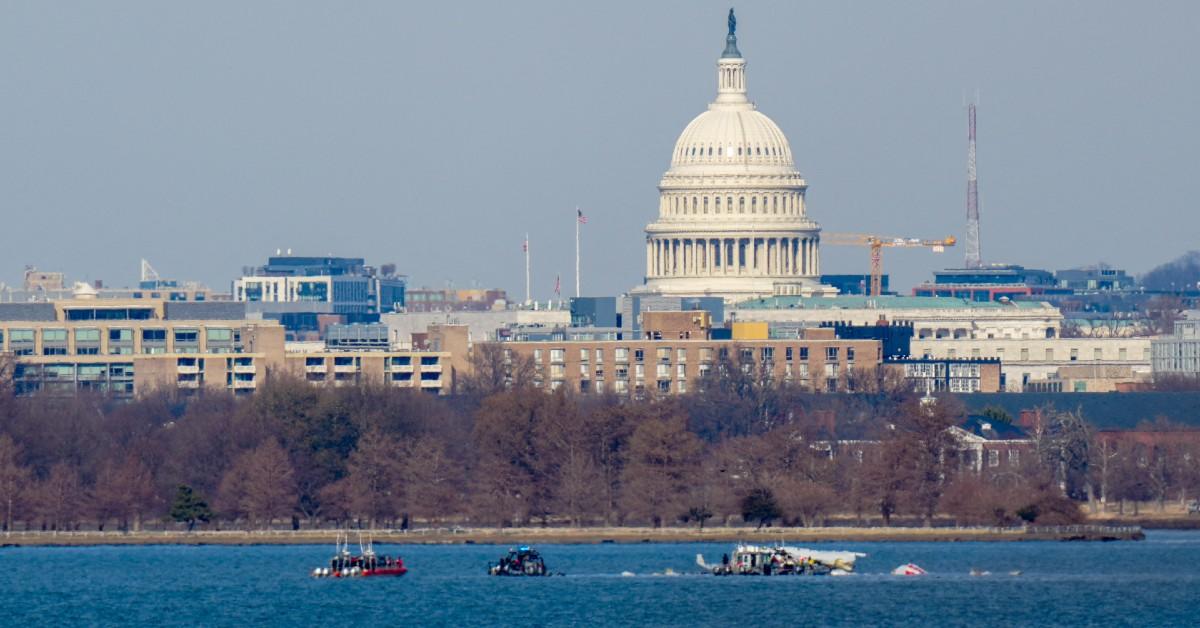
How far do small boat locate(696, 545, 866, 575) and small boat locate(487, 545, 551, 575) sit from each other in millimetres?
4705

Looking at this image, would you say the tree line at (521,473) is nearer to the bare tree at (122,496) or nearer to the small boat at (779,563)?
the bare tree at (122,496)

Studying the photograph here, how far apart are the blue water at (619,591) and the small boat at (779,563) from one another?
0.80 metres

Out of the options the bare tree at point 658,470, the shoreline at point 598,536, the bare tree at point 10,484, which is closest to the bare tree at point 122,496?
the shoreline at point 598,536

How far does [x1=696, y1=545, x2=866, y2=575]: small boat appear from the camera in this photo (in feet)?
449

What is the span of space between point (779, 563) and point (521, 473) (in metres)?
21.3

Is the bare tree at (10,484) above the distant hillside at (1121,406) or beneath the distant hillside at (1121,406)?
beneath

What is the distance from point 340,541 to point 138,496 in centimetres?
869

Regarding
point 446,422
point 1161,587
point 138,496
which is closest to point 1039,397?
point 446,422

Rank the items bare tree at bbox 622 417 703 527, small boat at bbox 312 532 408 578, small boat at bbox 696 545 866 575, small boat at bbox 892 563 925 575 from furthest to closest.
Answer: bare tree at bbox 622 417 703 527
small boat at bbox 312 532 408 578
small boat at bbox 696 545 866 575
small boat at bbox 892 563 925 575

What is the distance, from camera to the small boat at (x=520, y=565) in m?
137

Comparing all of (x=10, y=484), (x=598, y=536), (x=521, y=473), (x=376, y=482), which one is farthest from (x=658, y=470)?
(x=10, y=484)

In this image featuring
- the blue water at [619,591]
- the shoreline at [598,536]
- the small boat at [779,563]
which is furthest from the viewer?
the shoreline at [598,536]

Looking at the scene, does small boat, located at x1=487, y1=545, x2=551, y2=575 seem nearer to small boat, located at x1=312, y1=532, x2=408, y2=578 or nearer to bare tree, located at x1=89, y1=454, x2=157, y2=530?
small boat, located at x1=312, y1=532, x2=408, y2=578

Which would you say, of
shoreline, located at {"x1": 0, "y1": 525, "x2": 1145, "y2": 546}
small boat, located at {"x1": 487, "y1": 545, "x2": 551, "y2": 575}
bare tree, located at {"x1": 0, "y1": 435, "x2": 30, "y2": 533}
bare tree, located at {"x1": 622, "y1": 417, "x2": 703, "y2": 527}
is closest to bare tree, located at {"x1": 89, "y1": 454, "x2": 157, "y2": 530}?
shoreline, located at {"x1": 0, "y1": 525, "x2": 1145, "y2": 546}
